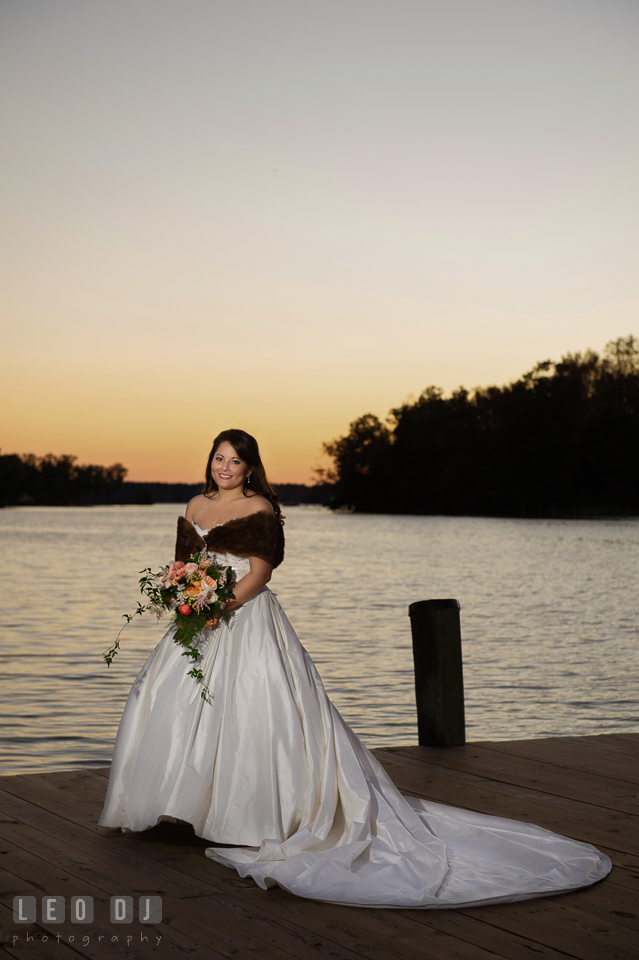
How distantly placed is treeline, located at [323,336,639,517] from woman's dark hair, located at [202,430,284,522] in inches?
3410

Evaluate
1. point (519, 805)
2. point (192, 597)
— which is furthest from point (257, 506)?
point (519, 805)

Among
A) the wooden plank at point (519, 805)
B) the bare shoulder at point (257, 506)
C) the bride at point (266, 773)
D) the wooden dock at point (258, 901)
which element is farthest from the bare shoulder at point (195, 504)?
the wooden plank at point (519, 805)

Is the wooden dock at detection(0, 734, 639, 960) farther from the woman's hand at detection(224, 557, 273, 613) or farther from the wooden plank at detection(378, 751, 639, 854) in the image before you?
the woman's hand at detection(224, 557, 273, 613)

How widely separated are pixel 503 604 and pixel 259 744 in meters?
21.9

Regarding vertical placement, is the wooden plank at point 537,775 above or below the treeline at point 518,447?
below

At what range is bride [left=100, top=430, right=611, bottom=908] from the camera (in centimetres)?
414

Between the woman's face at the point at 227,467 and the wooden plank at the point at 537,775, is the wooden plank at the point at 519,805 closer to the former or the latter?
the wooden plank at the point at 537,775

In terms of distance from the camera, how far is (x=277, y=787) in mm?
4504

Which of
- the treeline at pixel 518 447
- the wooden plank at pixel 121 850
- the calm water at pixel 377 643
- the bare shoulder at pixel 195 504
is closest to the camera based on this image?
the wooden plank at pixel 121 850

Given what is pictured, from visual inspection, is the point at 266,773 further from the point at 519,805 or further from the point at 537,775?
the point at 537,775

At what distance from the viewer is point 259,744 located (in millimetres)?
4590

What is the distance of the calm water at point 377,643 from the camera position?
11.1 meters

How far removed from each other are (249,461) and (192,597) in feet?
2.48

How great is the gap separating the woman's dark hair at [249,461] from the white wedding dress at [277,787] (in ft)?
1.03
